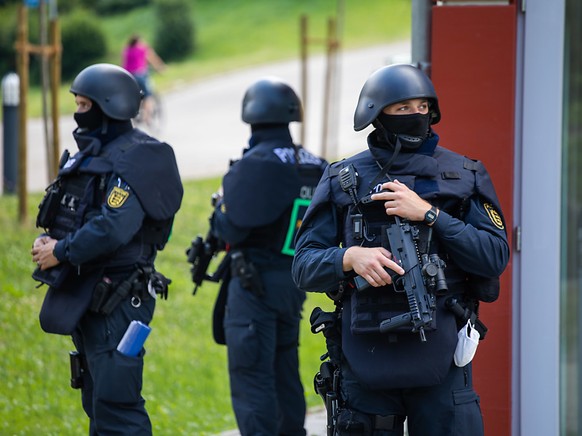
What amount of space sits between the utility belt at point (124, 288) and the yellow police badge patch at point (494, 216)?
1944mm

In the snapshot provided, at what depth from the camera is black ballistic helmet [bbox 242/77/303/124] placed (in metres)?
6.13

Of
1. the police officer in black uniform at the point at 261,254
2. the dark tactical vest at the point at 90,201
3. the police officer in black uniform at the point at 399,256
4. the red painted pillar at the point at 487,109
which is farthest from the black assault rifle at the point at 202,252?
the police officer in black uniform at the point at 399,256

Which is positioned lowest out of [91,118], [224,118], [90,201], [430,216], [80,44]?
[224,118]

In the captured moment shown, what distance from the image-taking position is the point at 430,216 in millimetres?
3803

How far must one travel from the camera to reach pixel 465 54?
193 inches

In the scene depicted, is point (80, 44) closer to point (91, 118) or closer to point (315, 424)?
point (315, 424)

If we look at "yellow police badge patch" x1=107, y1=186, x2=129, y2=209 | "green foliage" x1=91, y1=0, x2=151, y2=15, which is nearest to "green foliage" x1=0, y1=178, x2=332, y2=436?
"yellow police badge patch" x1=107, y1=186, x2=129, y2=209

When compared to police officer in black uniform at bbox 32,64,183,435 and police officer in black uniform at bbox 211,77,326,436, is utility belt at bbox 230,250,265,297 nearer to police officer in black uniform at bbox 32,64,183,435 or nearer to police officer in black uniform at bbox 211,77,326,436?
police officer in black uniform at bbox 211,77,326,436

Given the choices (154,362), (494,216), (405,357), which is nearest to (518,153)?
(494,216)

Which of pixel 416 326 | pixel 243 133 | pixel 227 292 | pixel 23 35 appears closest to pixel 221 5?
pixel 243 133

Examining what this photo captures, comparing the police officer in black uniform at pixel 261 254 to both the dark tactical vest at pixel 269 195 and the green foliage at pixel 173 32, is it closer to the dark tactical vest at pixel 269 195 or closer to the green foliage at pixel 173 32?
the dark tactical vest at pixel 269 195

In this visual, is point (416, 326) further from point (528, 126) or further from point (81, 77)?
point (81, 77)

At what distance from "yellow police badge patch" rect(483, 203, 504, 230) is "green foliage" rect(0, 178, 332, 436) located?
3464 mm

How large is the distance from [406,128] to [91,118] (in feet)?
6.33
